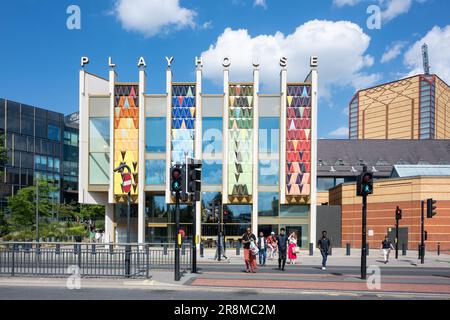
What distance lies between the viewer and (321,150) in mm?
65125

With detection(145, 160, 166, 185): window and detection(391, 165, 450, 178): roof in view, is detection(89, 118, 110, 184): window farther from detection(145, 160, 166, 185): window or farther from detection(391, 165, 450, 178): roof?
detection(391, 165, 450, 178): roof

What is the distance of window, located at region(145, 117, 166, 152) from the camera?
36906mm

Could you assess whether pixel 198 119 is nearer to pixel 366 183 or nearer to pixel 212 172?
pixel 212 172

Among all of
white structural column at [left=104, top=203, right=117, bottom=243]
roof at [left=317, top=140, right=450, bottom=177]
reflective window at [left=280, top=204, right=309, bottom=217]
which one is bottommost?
white structural column at [left=104, top=203, right=117, bottom=243]

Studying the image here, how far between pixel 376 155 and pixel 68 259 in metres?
58.4

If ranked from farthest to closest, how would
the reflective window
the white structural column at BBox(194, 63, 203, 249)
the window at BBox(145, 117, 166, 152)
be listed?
the window at BBox(145, 117, 166, 152) < the reflective window < the white structural column at BBox(194, 63, 203, 249)

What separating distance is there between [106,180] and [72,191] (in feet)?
136

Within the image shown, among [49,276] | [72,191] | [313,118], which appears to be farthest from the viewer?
[72,191]

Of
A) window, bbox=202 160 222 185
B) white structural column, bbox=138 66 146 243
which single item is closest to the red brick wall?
window, bbox=202 160 222 185

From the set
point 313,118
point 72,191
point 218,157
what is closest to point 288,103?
point 313,118

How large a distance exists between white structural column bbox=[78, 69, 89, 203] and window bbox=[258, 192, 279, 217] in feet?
54.5

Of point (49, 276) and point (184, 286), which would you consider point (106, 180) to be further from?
point (184, 286)

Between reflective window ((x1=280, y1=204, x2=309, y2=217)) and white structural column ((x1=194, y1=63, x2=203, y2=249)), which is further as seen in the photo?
reflective window ((x1=280, y1=204, x2=309, y2=217))

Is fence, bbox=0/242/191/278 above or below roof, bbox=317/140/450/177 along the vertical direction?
below
